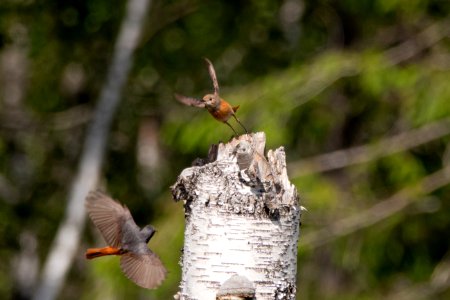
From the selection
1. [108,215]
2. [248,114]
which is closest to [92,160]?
→ [248,114]

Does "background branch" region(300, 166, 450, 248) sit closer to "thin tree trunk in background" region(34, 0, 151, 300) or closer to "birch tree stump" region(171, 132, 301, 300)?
"thin tree trunk in background" region(34, 0, 151, 300)

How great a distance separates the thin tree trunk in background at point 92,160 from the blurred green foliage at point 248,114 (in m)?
0.46

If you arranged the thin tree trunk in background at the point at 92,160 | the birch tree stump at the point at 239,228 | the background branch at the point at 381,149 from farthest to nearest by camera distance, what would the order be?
1. the thin tree trunk in background at the point at 92,160
2. the background branch at the point at 381,149
3. the birch tree stump at the point at 239,228

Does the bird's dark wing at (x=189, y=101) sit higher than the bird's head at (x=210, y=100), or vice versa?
the bird's head at (x=210, y=100)

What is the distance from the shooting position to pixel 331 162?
729cm

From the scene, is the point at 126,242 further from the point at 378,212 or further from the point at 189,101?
the point at 378,212

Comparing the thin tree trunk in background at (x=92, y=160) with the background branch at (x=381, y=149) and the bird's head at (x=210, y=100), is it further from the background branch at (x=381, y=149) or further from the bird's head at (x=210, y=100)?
the bird's head at (x=210, y=100)

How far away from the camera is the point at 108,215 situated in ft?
9.84

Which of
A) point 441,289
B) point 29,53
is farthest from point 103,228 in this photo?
point 29,53

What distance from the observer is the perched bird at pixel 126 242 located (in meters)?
2.82

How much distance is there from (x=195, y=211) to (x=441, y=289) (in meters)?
5.11

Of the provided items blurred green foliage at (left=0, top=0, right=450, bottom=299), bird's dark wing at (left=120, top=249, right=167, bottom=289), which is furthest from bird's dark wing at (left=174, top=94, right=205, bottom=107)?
blurred green foliage at (left=0, top=0, right=450, bottom=299)

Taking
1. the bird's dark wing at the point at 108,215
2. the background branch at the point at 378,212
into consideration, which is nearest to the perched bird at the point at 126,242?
the bird's dark wing at the point at 108,215

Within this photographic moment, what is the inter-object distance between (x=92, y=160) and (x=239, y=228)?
243 inches
